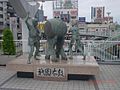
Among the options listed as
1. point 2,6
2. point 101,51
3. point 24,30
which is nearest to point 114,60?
point 101,51

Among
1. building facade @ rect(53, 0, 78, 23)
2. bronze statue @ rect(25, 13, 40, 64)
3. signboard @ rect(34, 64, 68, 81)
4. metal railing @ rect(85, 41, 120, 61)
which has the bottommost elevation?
signboard @ rect(34, 64, 68, 81)

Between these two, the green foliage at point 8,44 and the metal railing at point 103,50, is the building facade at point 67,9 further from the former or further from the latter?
the green foliage at point 8,44

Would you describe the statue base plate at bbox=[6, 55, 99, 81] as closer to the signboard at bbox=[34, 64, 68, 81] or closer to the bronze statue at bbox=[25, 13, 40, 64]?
the signboard at bbox=[34, 64, 68, 81]

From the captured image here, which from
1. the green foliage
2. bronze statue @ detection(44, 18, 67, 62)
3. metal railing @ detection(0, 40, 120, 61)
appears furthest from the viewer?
the green foliage

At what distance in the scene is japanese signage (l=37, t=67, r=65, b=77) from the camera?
6390mm

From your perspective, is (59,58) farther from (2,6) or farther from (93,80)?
→ (2,6)

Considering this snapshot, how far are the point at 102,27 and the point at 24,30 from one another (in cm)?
3934

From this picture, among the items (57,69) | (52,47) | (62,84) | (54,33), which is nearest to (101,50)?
(52,47)

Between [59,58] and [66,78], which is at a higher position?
[59,58]

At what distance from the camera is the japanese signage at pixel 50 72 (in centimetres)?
639

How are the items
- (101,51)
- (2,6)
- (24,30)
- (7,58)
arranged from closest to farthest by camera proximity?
(7,58) → (101,51) → (24,30) → (2,6)

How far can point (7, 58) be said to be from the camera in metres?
9.12

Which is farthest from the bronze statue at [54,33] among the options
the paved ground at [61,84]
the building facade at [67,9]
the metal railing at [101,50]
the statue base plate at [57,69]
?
the building facade at [67,9]

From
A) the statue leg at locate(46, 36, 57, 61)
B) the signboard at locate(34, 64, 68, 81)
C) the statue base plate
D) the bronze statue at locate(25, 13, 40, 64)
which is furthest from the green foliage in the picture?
the signboard at locate(34, 64, 68, 81)
